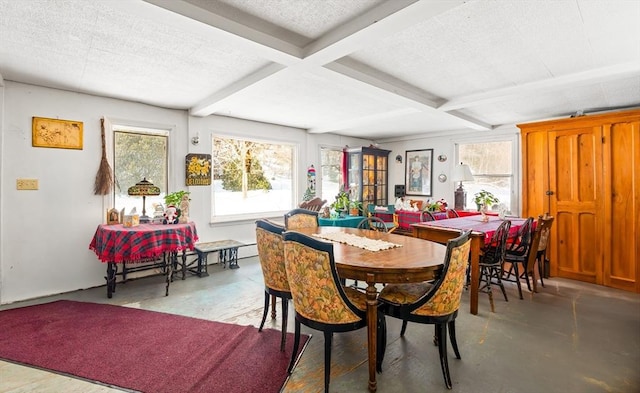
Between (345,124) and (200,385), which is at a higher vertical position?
(345,124)

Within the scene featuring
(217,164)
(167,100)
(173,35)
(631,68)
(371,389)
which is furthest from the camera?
(217,164)

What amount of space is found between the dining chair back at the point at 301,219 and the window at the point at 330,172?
Answer: 111 inches

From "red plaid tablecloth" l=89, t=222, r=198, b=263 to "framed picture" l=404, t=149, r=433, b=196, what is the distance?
4.92m

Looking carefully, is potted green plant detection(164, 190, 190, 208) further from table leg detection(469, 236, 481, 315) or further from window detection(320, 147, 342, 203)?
table leg detection(469, 236, 481, 315)

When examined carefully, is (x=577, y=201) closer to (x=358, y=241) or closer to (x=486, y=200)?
(x=486, y=200)

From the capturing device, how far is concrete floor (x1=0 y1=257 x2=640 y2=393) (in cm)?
192

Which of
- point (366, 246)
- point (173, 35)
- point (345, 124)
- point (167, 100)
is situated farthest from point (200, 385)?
point (345, 124)

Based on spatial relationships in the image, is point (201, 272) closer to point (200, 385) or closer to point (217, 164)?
point (217, 164)

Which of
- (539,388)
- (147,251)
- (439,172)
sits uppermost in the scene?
(439,172)

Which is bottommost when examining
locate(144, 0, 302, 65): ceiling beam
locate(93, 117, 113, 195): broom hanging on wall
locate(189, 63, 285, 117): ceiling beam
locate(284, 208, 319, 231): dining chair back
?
locate(284, 208, 319, 231): dining chair back

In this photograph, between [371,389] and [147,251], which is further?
[147,251]

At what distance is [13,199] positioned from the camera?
3.33 meters

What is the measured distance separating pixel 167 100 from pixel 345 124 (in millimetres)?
2814

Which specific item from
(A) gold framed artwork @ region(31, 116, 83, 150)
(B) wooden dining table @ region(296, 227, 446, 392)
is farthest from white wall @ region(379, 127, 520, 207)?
(A) gold framed artwork @ region(31, 116, 83, 150)
